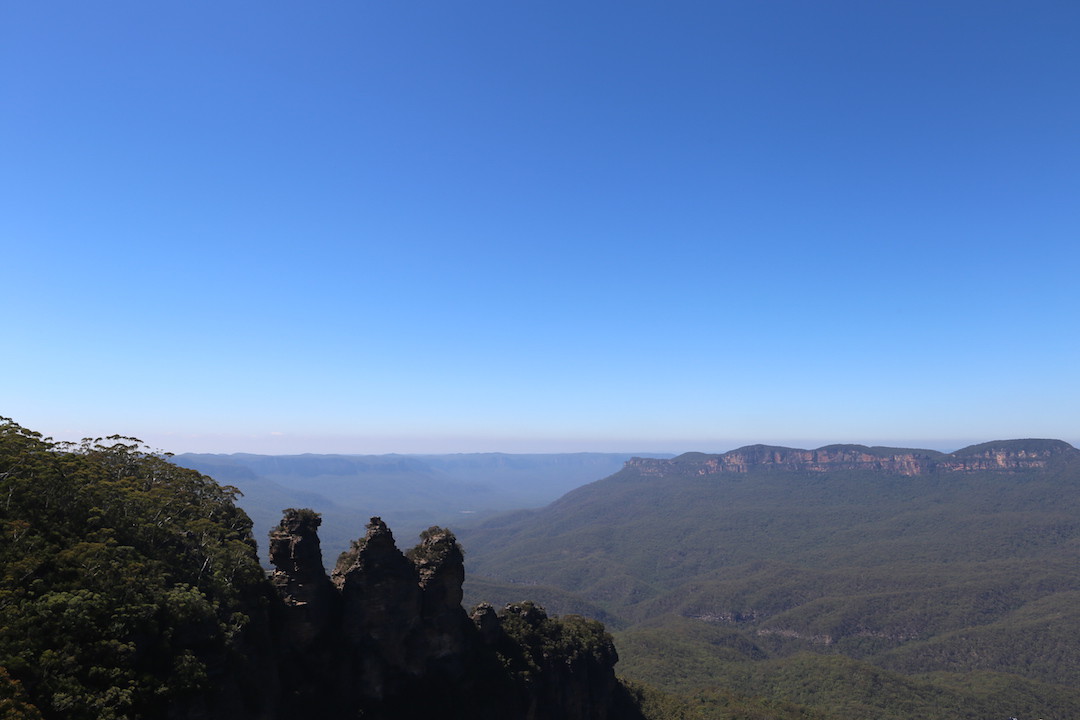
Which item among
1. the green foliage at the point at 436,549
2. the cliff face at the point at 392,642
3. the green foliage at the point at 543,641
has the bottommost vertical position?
the green foliage at the point at 543,641

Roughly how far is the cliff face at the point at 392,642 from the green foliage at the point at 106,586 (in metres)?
4.37

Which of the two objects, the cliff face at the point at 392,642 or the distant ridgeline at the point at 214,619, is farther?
the cliff face at the point at 392,642

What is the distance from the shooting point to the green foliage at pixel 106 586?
934 inches

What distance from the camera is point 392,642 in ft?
142

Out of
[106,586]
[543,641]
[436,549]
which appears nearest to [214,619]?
[106,586]

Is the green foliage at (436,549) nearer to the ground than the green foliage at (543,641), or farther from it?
farther from it

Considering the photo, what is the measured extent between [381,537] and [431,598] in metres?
8.54

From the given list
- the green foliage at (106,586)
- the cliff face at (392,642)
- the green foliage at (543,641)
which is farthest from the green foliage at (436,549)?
the green foliage at (106,586)

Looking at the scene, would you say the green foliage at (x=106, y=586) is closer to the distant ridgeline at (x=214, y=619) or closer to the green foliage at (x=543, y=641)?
the distant ridgeline at (x=214, y=619)

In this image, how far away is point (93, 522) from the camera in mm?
32969

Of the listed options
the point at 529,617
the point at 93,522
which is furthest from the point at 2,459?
the point at 529,617

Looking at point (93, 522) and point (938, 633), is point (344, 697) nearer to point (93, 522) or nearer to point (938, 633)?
point (93, 522)

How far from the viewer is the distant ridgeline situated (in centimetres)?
2486

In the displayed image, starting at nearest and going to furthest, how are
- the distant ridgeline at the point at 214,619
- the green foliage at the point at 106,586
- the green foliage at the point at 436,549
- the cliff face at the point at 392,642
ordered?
the green foliage at the point at 106,586, the distant ridgeline at the point at 214,619, the cliff face at the point at 392,642, the green foliage at the point at 436,549
